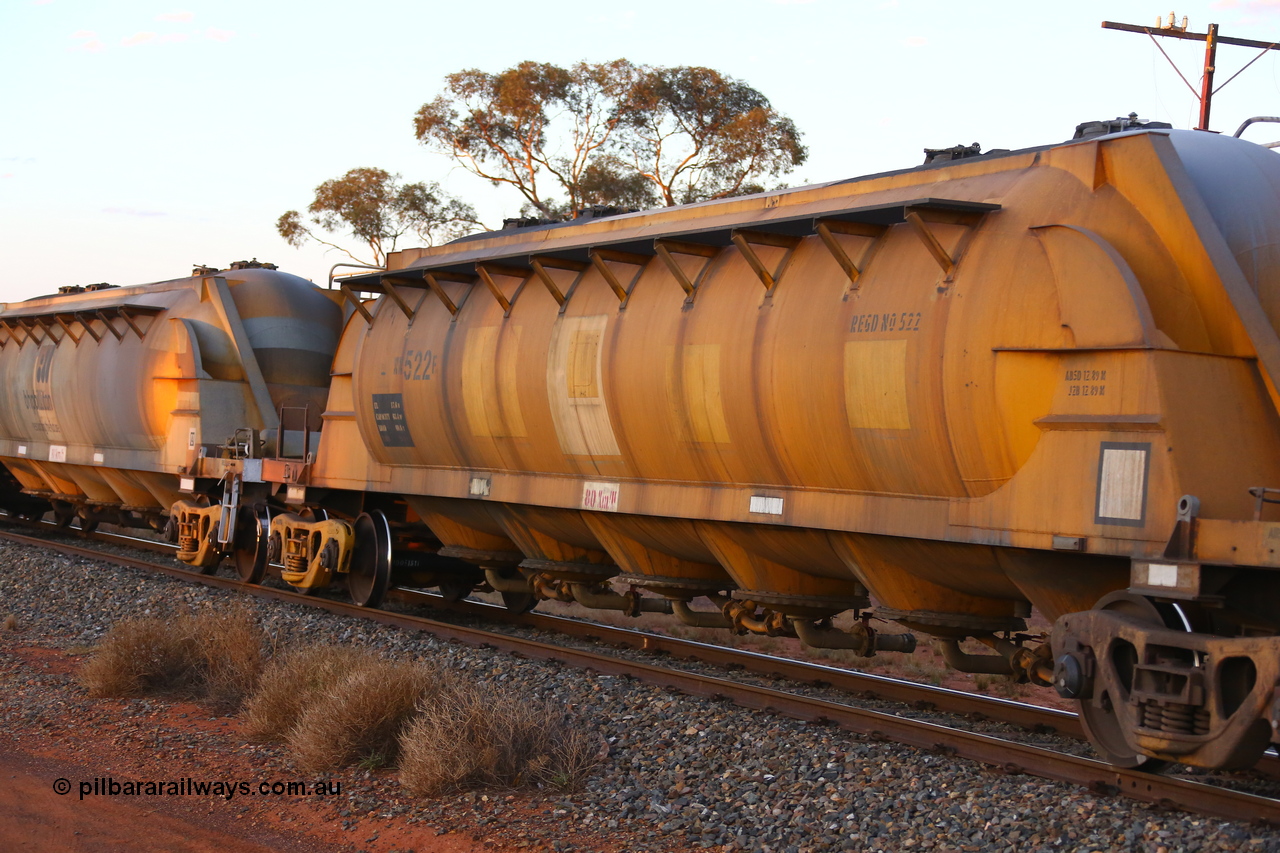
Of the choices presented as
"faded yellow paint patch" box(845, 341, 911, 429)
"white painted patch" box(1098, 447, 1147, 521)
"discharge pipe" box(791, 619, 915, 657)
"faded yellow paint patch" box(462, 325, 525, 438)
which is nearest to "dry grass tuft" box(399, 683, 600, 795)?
"discharge pipe" box(791, 619, 915, 657)

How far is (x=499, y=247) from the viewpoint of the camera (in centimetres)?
1193

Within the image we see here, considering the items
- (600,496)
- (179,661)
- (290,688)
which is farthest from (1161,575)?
(179,661)

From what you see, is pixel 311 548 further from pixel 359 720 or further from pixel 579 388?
pixel 359 720

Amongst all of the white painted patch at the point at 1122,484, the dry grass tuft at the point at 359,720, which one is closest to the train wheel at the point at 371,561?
the dry grass tuft at the point at 359,720

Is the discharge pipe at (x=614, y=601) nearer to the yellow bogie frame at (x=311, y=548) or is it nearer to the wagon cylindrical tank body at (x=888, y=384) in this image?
the wagon cylindrical tank body at (x=888, y=384)

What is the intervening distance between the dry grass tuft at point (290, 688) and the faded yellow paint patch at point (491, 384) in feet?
8.61

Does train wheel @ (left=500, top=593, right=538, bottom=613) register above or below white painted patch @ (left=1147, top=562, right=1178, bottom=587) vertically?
below

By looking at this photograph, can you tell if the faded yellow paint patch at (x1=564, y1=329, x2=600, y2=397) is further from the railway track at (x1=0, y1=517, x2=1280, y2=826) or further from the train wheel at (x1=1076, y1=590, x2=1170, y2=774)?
A: the train wheel at (x1=1076, y1=590, x2=1170, y2=774)

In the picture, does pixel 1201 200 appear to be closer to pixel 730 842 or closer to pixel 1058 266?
pixel 1058 266

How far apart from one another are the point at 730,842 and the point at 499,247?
720cm

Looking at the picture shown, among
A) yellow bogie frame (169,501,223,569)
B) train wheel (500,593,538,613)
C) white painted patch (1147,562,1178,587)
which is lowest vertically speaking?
train wheel (500,593,538,613)

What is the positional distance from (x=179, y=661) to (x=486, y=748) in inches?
164

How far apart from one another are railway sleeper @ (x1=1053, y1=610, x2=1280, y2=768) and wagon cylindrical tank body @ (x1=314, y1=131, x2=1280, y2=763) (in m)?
0.07

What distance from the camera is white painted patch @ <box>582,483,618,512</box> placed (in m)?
9.91
